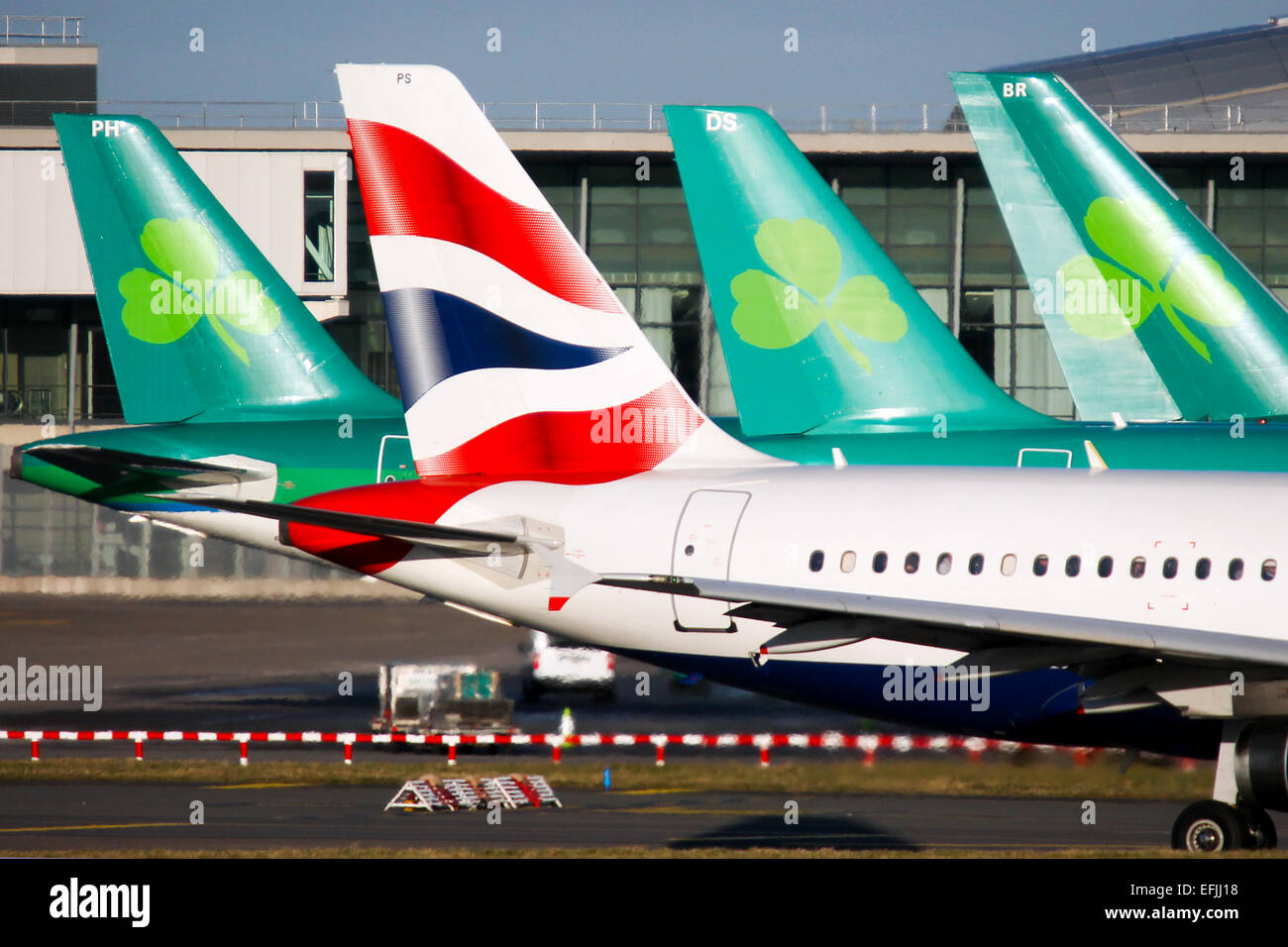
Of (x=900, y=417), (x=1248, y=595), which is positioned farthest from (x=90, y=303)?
(x=1248, y=595)

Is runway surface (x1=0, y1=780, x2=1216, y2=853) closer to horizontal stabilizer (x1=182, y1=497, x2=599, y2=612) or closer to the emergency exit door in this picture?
the emergency exit door

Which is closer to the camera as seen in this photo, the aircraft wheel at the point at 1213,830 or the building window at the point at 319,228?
the aircraft wheel at the point at 1213,830

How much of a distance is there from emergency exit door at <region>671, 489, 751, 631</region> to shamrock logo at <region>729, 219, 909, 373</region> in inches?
286

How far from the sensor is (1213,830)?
15.3m

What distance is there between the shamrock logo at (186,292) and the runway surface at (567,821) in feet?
32.0

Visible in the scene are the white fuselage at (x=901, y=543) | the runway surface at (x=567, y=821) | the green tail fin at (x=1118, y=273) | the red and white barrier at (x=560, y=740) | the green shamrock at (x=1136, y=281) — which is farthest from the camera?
the green shamrock at (x=1136, y=281)

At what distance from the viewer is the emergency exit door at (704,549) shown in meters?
17.4

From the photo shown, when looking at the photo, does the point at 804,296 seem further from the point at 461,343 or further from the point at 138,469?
the point at 138,469

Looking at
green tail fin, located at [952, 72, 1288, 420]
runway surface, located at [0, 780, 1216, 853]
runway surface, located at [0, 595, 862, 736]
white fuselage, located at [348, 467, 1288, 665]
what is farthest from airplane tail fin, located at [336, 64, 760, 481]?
green tail fin, located at [952, 72, 1288, 420]

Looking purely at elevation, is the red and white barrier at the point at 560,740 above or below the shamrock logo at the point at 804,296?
below

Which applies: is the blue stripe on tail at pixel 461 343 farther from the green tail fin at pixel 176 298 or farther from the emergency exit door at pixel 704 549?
the green tail fin at pixel 176 298

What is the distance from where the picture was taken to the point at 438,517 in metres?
17.9
